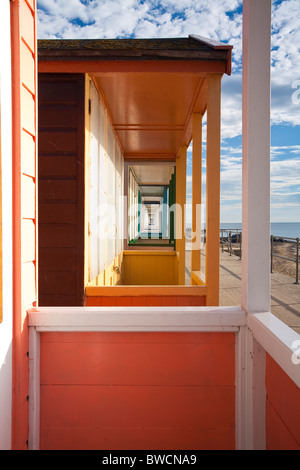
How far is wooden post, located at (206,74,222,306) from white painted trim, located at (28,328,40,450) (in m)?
1.91

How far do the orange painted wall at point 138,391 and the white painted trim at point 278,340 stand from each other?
186mm

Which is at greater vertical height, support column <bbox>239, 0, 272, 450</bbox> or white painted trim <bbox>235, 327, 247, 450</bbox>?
support column <bbox>239, 0, 272, 450</bbox>

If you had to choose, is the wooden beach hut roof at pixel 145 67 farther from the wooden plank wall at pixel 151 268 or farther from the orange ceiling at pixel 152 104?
the wooden plank wall at pixel 151 268

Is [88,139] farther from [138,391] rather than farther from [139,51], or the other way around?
[138,391]

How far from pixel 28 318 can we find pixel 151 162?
5864 millimetres

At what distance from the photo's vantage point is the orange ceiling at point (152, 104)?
305 cm

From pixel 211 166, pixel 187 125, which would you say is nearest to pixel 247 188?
pixel 211 166

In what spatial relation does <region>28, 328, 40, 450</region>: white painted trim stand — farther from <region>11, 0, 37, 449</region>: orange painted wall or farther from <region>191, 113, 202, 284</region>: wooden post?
<region>191, 113, 202, 284</region>: wooden post

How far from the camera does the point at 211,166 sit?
2863 mm

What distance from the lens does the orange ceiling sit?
10.0 ft

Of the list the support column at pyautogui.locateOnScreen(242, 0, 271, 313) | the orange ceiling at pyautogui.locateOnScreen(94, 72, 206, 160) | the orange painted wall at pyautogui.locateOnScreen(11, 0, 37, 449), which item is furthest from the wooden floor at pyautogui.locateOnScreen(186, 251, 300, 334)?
the orange painted wall at pyautogui.locateOnScreen(11, 0, 37, 449)

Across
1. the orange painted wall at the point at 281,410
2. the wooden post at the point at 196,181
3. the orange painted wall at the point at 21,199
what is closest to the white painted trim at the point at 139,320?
the orange painted wall at the point at 21,199

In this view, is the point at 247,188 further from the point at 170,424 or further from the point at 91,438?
the point at 91,438

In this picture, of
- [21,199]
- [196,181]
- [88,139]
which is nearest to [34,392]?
[21,199]
